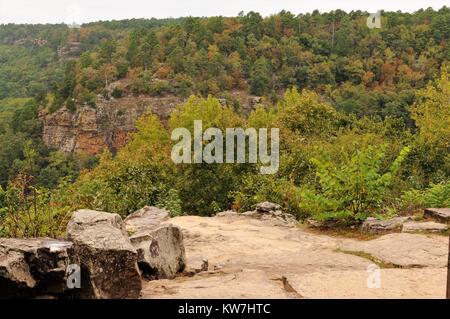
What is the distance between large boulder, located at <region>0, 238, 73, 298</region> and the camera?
415cm

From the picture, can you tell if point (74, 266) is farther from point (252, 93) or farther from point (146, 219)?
point (252, 93)

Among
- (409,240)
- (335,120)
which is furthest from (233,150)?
(335,120)

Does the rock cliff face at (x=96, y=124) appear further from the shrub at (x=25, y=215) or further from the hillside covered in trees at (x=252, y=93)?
the shrub at (x=25, y=215)

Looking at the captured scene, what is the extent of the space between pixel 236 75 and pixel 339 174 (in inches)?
2784

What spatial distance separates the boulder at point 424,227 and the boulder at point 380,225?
153 mm

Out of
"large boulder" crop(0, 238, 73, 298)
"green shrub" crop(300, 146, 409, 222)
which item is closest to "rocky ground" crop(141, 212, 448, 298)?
"green shrub" crop(300, 146, 409, 222)

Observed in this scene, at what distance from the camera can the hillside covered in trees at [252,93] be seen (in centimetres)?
1588

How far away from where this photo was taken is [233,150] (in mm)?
16406

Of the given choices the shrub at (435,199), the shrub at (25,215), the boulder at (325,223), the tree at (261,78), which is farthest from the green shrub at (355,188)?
the tree at (261,78)

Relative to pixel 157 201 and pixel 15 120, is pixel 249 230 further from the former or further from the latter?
pixel 15 120

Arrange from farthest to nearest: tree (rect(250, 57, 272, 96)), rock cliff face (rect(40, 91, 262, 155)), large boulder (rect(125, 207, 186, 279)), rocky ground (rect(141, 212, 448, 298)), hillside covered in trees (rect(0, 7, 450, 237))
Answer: rock cliff face (rect(40, 91, 262, 155)), tree (rect(250, 57, 272, 96)), hillside covered in trees (rect(0, 7, 450, 237)), large boulder (rect(125, 207, 186, 279)), rocky ground (rect(141, 212, 448, 298))

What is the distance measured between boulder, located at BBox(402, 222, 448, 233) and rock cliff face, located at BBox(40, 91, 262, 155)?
225ft

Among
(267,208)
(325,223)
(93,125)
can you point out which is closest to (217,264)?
(325,223)

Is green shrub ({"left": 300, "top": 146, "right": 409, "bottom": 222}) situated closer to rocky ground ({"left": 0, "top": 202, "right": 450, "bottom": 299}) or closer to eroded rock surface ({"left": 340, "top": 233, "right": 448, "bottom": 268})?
rocky ground ({"left": 0, "top": 202, "right": 450, "bottom": 299})
